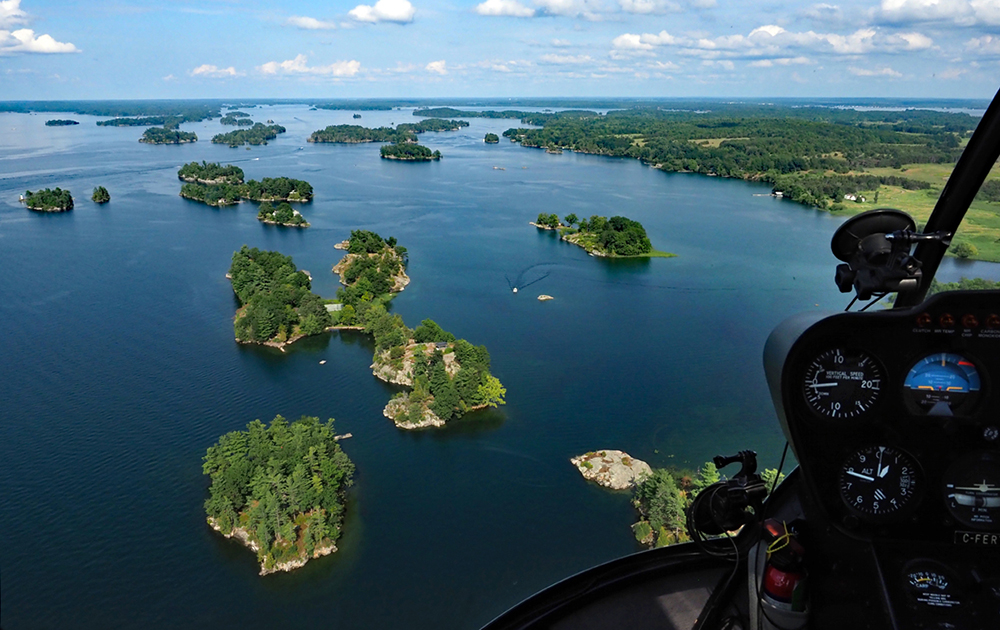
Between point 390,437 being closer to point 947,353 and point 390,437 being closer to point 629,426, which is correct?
point 629,426

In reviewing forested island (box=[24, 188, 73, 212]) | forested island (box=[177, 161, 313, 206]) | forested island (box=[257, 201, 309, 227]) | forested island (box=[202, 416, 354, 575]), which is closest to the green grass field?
forested island (box=[202, 416, 354, 575])

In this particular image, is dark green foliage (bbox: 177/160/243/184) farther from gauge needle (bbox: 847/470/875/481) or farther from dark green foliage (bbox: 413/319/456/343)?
gauge needle (bbox: 847/470/875/481)

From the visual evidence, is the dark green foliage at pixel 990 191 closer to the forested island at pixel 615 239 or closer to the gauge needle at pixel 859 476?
the gauge needle at pixel 859 476

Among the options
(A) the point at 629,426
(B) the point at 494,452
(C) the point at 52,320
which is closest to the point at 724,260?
(A) the point at 629,426

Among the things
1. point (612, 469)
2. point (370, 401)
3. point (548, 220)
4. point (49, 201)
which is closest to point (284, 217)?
point (49, 201)

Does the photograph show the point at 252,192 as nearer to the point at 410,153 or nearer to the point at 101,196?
the point at 101,196
